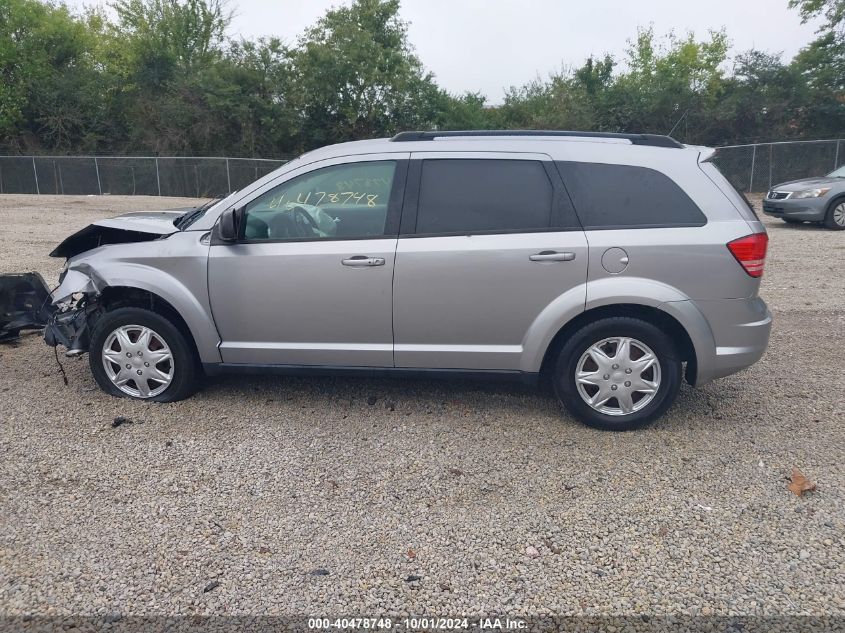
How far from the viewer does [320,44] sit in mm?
30922

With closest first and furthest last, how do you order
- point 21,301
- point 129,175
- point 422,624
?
point 422,624 < point 21,301 < point 129,175

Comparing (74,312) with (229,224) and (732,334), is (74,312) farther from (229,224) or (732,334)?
(732,334)

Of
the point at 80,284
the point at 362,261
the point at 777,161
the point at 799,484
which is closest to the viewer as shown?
the point at 799,484

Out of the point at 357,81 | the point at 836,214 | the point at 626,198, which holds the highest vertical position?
the point at 357,81

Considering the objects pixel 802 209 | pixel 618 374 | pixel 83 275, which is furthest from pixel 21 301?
pixel 802 209

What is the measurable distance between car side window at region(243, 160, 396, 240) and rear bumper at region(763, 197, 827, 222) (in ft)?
44.4

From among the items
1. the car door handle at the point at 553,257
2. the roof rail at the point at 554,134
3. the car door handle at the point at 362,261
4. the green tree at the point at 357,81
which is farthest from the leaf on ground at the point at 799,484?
the green tree at the point at 357,81

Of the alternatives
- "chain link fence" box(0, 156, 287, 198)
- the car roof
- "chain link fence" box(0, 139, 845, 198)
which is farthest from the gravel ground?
"chain link fence" box(0, 156, 287, 198)

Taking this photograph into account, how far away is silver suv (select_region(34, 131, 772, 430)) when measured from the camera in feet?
14.7

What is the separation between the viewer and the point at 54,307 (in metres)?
5.66

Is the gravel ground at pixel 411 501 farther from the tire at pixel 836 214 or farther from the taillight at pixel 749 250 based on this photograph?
the tire at pixel 836 214

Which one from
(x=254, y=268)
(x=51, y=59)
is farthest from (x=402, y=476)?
(x=51, y=59)

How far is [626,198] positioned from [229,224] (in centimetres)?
260

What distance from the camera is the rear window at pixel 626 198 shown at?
452 centimetres
